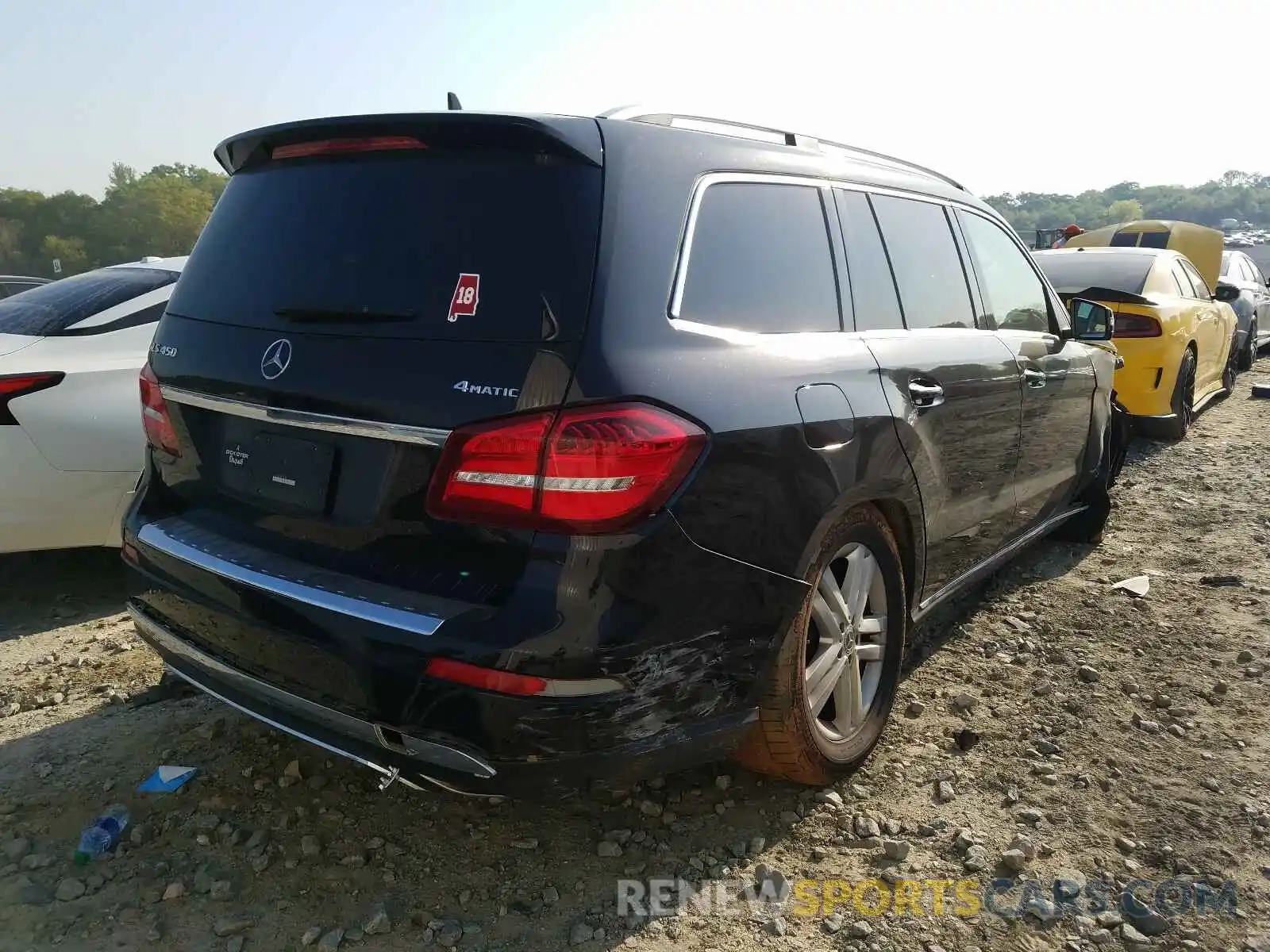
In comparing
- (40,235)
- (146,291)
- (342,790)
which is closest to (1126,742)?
(342,790)

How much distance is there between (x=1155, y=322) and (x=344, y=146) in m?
6.32

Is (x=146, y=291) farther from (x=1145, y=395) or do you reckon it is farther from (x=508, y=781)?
(x=1145, y=395)

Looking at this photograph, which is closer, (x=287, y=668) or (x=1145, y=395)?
(x=287, y=668)

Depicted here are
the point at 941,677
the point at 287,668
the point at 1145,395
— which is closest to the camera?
the point at 287,668

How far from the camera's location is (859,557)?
274 cm

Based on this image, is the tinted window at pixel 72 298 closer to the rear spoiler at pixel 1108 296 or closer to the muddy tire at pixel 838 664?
the muddy tire at pixel 838 664

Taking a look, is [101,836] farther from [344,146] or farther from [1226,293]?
[1226,293]

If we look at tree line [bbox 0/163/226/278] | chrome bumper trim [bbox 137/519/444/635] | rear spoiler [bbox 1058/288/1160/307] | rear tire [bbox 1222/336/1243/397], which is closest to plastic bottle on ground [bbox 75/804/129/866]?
chrome bumper trim [bbox 137/519/444/635]

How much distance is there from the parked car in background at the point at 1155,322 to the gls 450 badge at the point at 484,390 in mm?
4993

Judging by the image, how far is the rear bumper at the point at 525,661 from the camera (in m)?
1.89

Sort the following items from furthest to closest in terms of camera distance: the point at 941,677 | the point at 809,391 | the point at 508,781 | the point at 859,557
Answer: the point at 941,677
the point at 859,557
the point at 809,391
the point at 508,781

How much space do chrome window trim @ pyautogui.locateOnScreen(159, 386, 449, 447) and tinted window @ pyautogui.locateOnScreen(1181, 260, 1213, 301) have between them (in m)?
8.21

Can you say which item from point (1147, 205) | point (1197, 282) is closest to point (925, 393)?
point (1197, 282)

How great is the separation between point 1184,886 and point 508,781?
1747 mm
